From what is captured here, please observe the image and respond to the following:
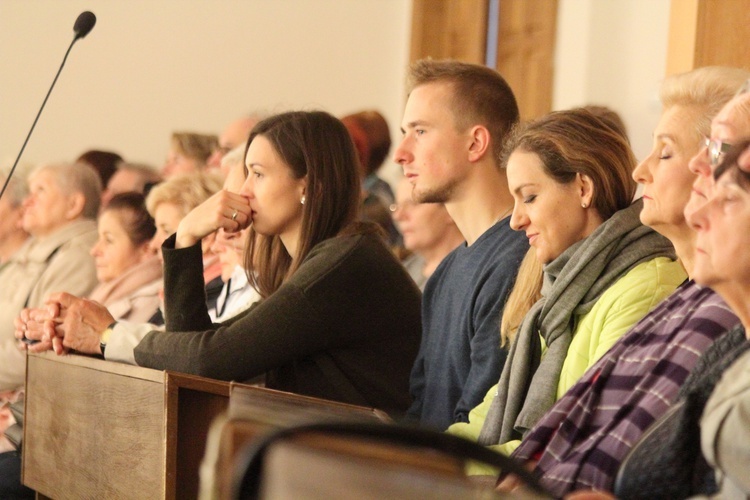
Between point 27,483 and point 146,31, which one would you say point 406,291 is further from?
point 146,31

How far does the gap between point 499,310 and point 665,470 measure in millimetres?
1081

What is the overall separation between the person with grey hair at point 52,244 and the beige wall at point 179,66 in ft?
6.69

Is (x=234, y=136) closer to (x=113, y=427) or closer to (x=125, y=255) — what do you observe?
(x=125, y=255)

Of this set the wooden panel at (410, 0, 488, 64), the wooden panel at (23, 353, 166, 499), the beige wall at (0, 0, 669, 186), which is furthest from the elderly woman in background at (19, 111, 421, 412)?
the beige wall at (0, 0, 669, 186)

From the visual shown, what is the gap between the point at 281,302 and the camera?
8.25 feet

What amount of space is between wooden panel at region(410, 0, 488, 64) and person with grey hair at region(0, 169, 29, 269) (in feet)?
8.64

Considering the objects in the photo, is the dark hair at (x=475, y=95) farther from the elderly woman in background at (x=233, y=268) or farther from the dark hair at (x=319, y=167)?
the elderly woman in background at (x=233, y=268)

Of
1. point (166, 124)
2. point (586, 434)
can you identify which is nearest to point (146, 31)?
point (166, 124)

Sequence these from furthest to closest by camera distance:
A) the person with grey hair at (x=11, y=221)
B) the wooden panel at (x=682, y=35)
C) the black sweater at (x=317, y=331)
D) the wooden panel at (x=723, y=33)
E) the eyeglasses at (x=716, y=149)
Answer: the person with grey hair at (x=11, y=221) < the wooden panel at (x=682, y=35) < the wooden panel at (x=723, y=33) < the black sweater at (x=317, y=331) < the eyeglasses at (x=716, y=149)

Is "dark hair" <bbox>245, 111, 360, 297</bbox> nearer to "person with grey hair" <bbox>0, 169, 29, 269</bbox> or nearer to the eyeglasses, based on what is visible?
the eyeglasses

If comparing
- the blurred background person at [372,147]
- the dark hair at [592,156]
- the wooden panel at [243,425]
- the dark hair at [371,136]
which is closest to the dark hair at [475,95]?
the dark hair at [592,156]

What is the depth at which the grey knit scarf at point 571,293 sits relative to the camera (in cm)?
199

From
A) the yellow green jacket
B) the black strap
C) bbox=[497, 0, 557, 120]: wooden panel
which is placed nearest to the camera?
the black strap

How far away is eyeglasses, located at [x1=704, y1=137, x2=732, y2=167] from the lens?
151cm
